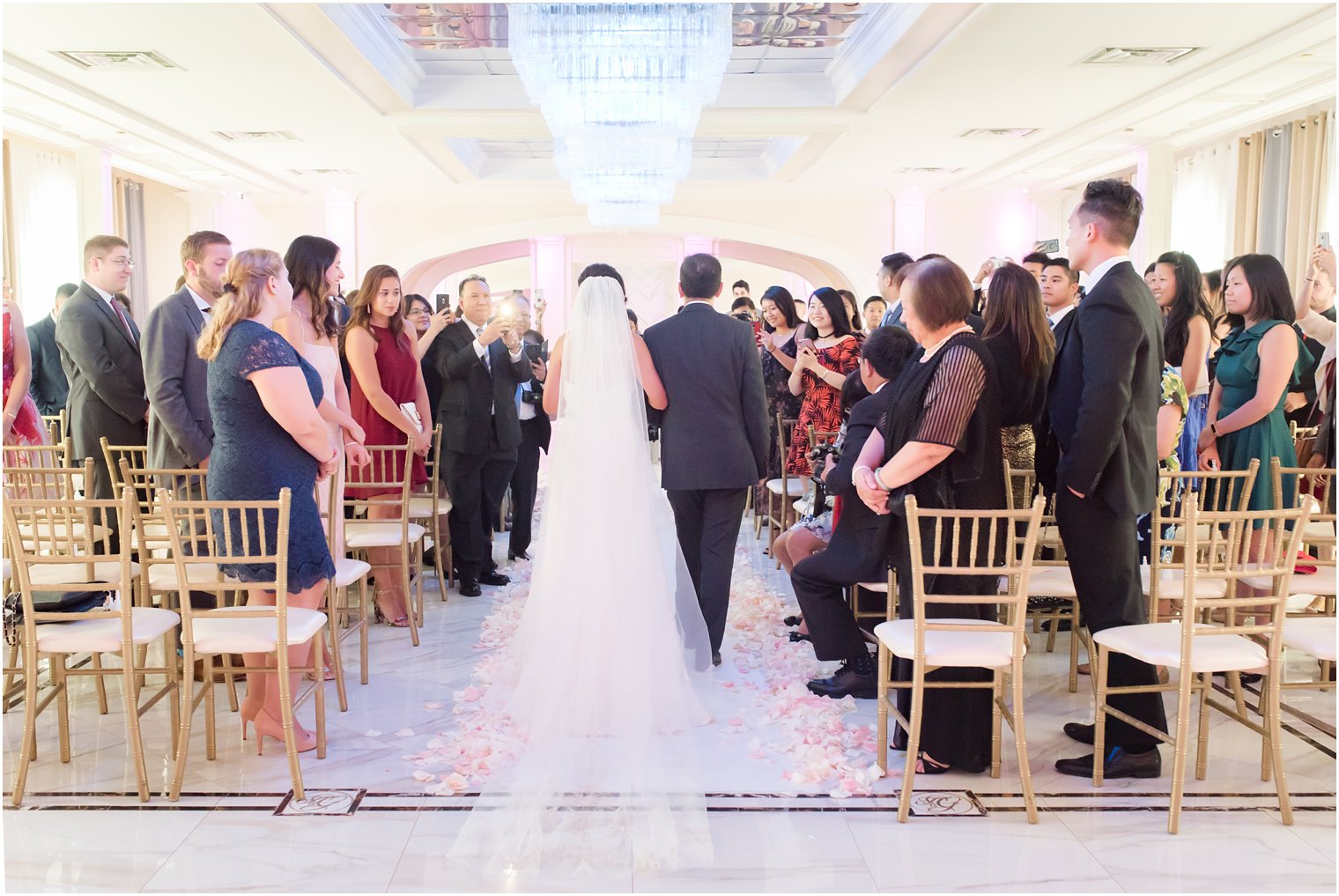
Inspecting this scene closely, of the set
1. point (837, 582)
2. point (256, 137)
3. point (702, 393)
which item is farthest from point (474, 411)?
point (256, 137)

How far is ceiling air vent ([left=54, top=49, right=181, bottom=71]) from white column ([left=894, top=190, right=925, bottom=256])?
9.13 meters

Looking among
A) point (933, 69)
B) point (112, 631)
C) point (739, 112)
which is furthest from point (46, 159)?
point (112, 631)

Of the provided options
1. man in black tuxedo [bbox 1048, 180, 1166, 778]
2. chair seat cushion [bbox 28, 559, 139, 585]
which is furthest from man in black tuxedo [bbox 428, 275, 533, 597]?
man in black tuxedo [bbox 1048, 180, 1166, 778]

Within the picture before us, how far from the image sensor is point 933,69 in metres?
7.34

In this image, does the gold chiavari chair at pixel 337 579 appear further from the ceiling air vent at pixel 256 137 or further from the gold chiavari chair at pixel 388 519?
the ceiling air vent at pixel 256 137

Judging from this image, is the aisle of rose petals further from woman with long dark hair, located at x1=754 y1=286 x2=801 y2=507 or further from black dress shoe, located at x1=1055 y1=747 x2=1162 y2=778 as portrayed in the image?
woman with long dark hair, located at x1=754 y1=286 x2=801 y2=507

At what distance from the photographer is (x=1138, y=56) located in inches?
275

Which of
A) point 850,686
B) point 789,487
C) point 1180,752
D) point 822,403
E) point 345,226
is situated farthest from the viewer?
point 345,226

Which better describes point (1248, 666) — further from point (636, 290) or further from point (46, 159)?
point (636, 290)

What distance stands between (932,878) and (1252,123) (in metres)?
9.06

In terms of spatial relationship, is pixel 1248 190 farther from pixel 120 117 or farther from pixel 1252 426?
pixel 120 117

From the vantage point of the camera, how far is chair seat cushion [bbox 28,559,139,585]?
3361 millimetres

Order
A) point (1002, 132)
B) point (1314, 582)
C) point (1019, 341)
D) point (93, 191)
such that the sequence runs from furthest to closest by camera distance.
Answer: point (93, 191) < point (1002, 132) < point (1314, 582) < point (1019, 341)

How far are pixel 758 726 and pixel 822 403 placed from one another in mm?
2430
